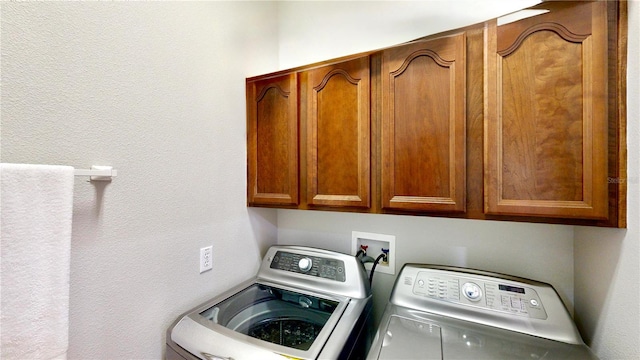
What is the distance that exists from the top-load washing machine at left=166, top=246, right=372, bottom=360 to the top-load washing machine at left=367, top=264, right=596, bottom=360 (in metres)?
0.16

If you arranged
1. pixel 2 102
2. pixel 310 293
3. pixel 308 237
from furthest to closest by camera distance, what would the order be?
1. pixel 308 237
2. pixel 310 293
3. pixel 2 102

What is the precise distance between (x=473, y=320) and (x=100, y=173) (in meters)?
1.47

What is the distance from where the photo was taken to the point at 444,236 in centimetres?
129

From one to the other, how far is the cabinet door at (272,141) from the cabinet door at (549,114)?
88cm

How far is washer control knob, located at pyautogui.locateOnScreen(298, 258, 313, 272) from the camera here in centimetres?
136

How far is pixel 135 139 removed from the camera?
3.07ft

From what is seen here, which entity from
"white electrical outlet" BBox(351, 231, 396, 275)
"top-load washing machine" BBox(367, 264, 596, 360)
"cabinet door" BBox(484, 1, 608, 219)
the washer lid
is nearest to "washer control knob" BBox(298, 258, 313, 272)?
the washer lid

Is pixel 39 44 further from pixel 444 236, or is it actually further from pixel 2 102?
pixel 444 236

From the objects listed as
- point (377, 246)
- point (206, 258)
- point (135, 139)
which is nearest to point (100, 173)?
point (135, 139)

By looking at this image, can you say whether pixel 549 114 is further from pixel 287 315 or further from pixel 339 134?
pixel 287 315

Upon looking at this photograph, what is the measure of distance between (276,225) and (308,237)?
0.87 feet

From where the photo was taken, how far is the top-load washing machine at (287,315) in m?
0.89

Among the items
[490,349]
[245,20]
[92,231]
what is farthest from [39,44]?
[490,349]

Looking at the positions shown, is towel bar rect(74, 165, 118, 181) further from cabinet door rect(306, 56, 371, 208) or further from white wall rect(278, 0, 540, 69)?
white wall rect(278, 0, 540, 69)
